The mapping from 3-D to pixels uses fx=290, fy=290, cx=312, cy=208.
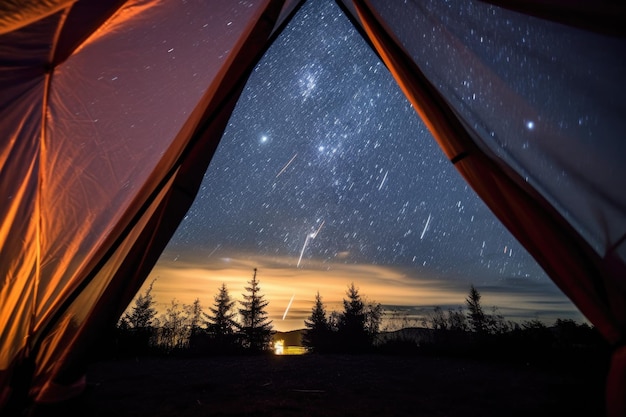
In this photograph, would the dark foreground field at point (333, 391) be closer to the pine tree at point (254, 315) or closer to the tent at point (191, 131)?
the tent at point (191, 131)

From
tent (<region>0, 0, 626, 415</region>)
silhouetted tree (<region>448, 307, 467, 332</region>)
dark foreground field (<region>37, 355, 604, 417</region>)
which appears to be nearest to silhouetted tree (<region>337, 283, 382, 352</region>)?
silhouetted tree (<region>448, 307, 467, 332</region>)

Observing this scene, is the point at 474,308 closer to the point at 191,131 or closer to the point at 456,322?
the point at 456,322

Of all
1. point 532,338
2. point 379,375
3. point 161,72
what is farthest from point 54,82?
point 532,338

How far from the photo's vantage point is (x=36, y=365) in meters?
1.75

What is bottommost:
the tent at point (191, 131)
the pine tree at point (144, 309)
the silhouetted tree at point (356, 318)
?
the tent at point (191, 131)

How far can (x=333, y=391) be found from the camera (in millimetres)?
3307

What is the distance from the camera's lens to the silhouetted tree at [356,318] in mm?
19484

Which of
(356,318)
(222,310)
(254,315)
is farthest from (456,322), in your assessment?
(222,310)

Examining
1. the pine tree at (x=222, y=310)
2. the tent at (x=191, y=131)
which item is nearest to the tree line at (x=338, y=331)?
the pine tree at (x=222, y=310)

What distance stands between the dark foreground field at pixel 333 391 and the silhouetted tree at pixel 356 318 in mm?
15071

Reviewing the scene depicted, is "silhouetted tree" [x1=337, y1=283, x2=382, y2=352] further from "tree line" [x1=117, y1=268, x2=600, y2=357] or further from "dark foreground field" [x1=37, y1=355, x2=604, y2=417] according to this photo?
"dark foreground field" [x1=37, y1=355, x2=604, y2=417]

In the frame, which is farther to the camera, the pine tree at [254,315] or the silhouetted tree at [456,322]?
the pine tree at [254,315]

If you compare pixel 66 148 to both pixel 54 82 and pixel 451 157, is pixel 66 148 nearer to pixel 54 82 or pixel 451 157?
pixel 54 82

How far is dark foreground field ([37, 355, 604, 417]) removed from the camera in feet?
8.49
